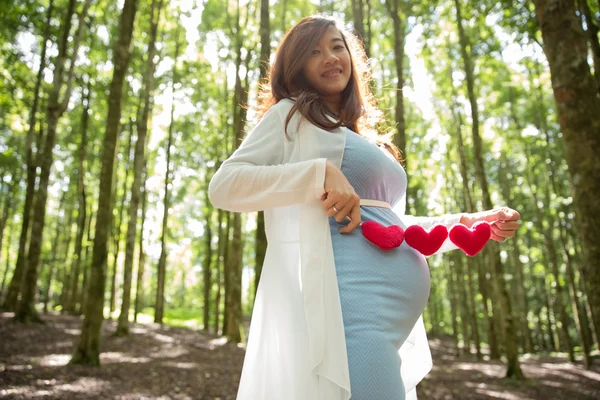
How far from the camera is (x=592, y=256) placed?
3.24m

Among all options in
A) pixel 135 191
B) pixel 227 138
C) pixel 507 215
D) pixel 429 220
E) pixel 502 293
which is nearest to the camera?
pixel 507 215

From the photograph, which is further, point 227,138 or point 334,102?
point 227,138

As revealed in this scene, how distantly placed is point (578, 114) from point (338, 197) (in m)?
2.84

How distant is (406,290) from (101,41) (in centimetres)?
1766

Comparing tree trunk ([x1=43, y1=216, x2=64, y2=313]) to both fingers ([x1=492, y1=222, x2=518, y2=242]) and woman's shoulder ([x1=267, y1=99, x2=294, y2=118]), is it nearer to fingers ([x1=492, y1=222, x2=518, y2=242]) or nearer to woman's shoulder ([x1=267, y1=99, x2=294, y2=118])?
woman's shoulder ([x1=267, y1=99, x2=294, y2=118])

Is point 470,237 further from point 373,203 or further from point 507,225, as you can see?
point 373,203

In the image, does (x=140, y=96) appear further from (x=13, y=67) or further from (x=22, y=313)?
(x=22, y=313)

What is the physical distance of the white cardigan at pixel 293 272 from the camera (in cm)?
133

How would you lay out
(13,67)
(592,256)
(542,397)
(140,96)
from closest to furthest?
(592,256)
(542,397)
(13,67)
(140,96)

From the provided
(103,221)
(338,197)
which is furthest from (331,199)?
(103,221)

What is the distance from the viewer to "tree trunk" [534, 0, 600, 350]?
3297 mm

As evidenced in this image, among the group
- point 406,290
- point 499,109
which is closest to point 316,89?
point 406,290

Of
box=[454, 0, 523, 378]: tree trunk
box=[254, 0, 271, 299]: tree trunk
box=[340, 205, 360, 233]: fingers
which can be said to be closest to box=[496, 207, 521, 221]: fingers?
box=[340, 205, 360, 233]: fingers

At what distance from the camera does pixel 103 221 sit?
7594mm
